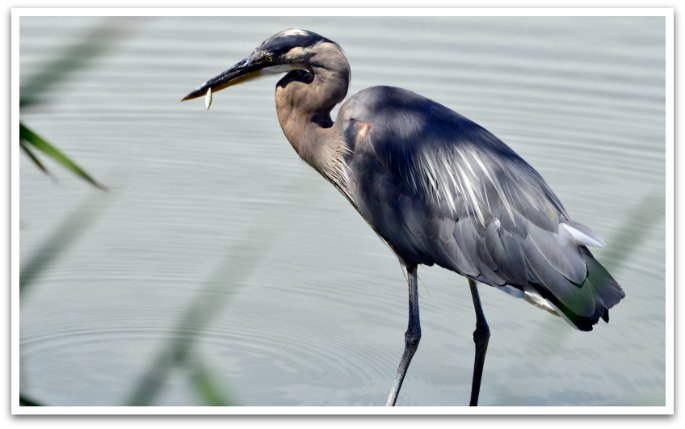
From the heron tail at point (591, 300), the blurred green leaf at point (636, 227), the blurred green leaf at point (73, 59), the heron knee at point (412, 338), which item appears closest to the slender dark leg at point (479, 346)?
the heron knee at point (412, 338)

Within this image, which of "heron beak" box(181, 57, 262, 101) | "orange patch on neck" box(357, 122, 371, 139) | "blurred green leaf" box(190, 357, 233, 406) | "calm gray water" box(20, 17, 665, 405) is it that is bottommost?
"calm gray water" box(20, 17, 665, 405)

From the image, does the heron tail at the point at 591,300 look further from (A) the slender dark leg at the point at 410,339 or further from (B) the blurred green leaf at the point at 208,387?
(B) the blurred green leaf at the point at 208,387

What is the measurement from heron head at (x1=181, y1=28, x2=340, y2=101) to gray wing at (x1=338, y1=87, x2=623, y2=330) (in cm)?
18

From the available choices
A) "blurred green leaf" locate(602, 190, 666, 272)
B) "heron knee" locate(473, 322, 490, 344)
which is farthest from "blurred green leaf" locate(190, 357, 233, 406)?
"heron knee" locate(473, 322, 490, 344)

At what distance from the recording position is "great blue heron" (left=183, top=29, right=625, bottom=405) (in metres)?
2.96

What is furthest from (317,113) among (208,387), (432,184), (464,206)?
(208,387)

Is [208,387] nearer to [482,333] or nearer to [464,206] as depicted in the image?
[464,206]

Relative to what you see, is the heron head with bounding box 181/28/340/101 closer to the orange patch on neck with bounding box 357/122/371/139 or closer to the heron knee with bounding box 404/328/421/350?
the orange patch on neck with bounding box 357/122/371/139

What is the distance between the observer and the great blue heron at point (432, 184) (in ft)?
9.71

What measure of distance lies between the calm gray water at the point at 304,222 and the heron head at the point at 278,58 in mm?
241

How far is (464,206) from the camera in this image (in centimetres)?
310

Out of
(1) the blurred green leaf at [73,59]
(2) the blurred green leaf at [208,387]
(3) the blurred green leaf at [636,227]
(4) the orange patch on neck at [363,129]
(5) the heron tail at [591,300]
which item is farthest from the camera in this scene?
(4) the orange patch on neck at [363,129]

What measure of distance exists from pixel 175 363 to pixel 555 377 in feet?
7.40

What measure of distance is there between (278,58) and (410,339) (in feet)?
3.08
